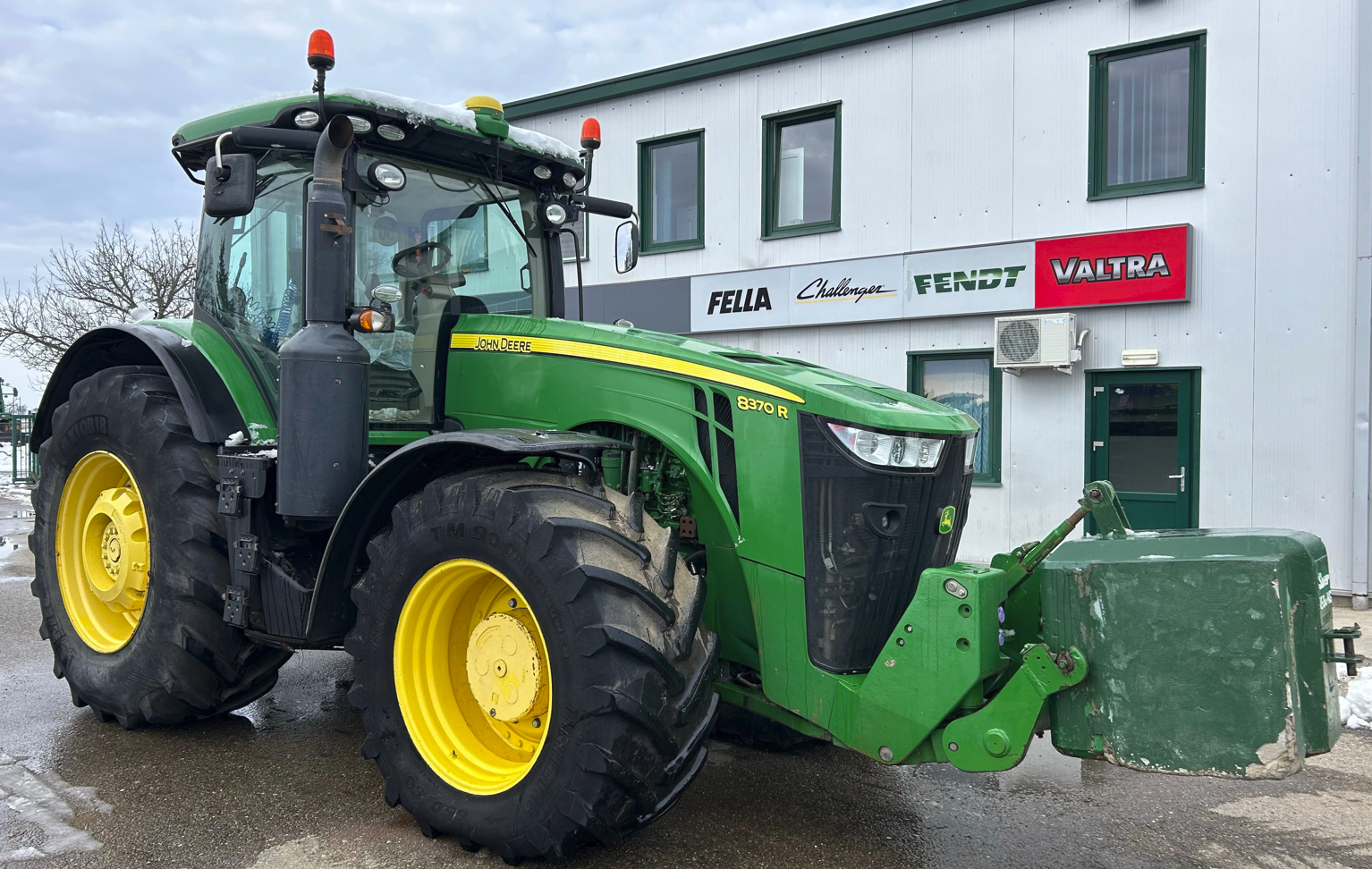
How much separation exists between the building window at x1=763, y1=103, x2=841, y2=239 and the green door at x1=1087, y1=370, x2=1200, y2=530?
10.9 ft

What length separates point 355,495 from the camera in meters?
3.56

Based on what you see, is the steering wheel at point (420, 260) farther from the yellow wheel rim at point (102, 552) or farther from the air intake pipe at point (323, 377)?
the yellow wheel rim at point (102, 552)

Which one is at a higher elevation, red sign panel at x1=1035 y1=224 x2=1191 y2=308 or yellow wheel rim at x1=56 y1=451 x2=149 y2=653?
red sign panel at x1=1035 y1=224 x2=1191 y2=308

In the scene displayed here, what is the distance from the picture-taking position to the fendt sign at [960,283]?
903cm

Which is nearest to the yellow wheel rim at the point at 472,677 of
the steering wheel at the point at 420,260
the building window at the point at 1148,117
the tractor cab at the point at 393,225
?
the tractor cab at the point at 393,225

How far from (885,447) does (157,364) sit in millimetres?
3557

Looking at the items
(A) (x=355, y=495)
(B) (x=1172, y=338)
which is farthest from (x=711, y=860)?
(B) (x=1172, y=338)

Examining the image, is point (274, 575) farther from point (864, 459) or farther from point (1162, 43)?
point (1162, 43)

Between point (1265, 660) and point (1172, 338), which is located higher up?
point (1172, 338)

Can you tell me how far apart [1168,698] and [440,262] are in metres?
3.14

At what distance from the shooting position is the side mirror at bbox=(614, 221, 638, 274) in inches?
198

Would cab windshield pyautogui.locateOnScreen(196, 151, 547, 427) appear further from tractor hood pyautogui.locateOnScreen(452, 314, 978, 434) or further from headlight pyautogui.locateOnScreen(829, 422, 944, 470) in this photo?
headlight pyautogui.locateOnScreen(829, 422, 944, 470)

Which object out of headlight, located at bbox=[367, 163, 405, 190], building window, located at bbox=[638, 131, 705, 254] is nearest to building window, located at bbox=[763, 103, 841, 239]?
building window, located at bbox=[638, 131, 705, 254]

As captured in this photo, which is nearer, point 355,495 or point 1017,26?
point 355,495
